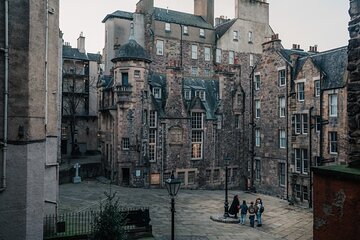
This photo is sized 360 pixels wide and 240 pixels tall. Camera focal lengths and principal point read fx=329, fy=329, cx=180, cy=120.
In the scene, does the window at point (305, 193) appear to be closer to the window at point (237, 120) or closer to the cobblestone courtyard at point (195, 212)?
the cobblestone courtyard at point (195, 212)

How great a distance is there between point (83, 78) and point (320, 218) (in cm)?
5442

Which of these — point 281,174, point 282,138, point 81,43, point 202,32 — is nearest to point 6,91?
point 282,138

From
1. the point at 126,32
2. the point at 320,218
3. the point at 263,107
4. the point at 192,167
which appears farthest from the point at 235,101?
the point at 320,218

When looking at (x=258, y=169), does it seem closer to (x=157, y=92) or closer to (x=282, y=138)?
(x=282, y=138)

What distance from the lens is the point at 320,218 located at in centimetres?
419

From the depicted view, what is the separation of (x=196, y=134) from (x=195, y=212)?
599 inches

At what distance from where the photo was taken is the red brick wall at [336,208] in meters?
3.74

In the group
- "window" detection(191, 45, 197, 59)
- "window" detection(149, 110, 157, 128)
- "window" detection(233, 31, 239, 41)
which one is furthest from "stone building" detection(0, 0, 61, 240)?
"window" detection(233, 31, 239, 41)

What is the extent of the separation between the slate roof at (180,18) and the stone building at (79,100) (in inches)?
558

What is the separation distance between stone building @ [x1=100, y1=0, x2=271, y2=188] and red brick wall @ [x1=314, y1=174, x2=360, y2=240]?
106 ft

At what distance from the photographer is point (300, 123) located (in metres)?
30.0

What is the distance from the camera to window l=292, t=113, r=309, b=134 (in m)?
29.5

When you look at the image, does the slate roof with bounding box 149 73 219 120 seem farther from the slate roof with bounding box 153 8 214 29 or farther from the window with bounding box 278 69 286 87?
the slate roof with bounding box 153 8 214 29

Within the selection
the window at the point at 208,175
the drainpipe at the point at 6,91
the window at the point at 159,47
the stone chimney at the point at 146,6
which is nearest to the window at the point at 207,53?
the window at the point at 159,47
